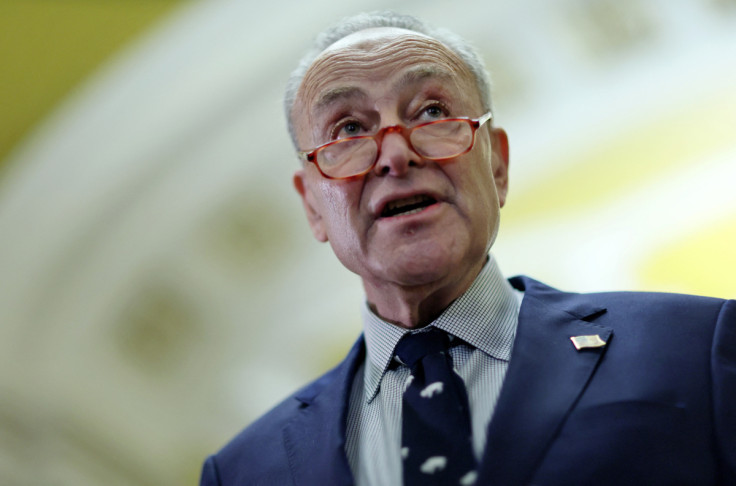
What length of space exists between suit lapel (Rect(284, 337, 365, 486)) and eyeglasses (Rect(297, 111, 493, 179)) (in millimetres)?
399

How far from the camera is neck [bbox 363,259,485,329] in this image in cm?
140

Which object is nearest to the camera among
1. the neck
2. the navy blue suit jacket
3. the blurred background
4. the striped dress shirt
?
the navy blue suit jacket

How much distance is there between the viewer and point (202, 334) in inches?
111

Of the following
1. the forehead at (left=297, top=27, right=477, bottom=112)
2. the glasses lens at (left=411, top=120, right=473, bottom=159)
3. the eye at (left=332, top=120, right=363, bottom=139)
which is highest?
the forehead at (left=297, top=27, right=477, bottom=112)

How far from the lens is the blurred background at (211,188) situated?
96.9 inches

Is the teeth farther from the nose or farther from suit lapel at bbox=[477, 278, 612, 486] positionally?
suit lapel at bbox=[477, 278, 612, 486]

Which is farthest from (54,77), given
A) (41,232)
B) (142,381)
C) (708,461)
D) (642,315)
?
(708,461)

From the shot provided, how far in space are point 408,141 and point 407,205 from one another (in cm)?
11

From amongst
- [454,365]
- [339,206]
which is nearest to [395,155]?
[339,206]

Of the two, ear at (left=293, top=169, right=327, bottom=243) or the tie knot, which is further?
ear at (left=293, top=169, right=327, bottom=243)

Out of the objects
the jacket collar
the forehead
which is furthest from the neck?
the forehead

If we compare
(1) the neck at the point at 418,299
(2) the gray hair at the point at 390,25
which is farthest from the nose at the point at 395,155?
(2) the gray hair at the point at 390,25

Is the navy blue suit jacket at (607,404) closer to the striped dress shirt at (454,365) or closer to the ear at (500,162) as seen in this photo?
the striped dress shirt at (454,365)

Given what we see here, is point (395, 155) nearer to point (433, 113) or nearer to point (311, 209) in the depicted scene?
point (433, 113)
